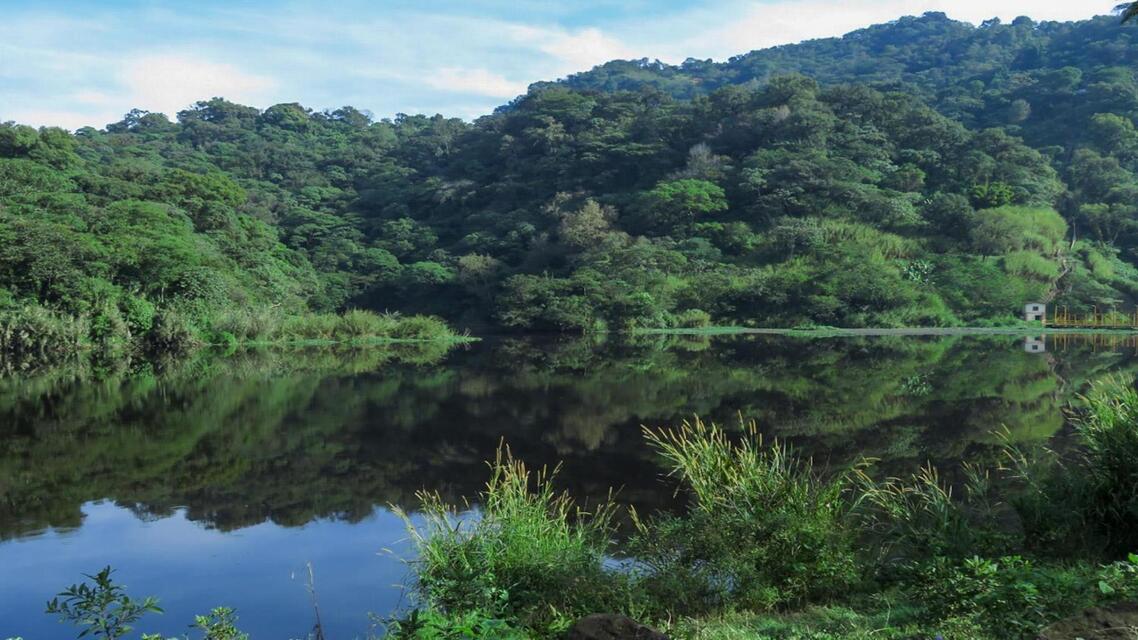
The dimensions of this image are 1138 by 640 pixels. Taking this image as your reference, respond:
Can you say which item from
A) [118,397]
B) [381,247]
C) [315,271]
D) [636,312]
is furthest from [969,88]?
[118,397]

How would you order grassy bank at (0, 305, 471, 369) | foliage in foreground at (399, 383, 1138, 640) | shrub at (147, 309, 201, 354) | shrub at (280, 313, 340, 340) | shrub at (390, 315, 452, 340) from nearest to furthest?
foliage in foreground at (399, 383, 1138, 640)
grassy bank at (0, 305, 471, 369)
shrub at (147, 309, 201, 354)
shrub at (280, 313, 340, 340)
shrub at (390, 315, 452, 340)

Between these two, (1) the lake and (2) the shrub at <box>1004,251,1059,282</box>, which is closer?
(1) the lake

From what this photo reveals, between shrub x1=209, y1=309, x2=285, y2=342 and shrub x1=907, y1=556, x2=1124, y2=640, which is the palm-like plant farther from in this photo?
shrub x1=209, y1=309, x2=285, y2=342

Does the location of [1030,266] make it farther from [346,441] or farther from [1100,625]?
[1100,625]

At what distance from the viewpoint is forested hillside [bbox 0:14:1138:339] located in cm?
3462

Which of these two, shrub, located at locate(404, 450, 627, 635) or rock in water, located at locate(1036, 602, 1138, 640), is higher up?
rock in water, located at locate(1036, 602, 1138, 640)

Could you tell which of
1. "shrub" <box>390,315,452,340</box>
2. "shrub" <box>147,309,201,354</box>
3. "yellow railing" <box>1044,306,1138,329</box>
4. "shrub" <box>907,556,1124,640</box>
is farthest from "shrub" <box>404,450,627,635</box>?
"yellow railing" <box>1044,306,1138,329</box>

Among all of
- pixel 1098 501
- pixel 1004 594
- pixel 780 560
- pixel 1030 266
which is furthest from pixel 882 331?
pixel 1004 594

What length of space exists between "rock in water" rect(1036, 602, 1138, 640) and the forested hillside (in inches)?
1206

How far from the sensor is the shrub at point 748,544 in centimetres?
533

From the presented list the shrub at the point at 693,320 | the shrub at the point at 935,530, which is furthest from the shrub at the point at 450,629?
the shrub at the point at 693,320

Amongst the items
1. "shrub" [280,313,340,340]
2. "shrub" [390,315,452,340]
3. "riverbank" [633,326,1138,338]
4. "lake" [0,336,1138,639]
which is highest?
"lake" [0,336,1138,639]

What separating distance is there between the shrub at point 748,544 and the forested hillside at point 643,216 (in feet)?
91.6

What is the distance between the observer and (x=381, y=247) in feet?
168
